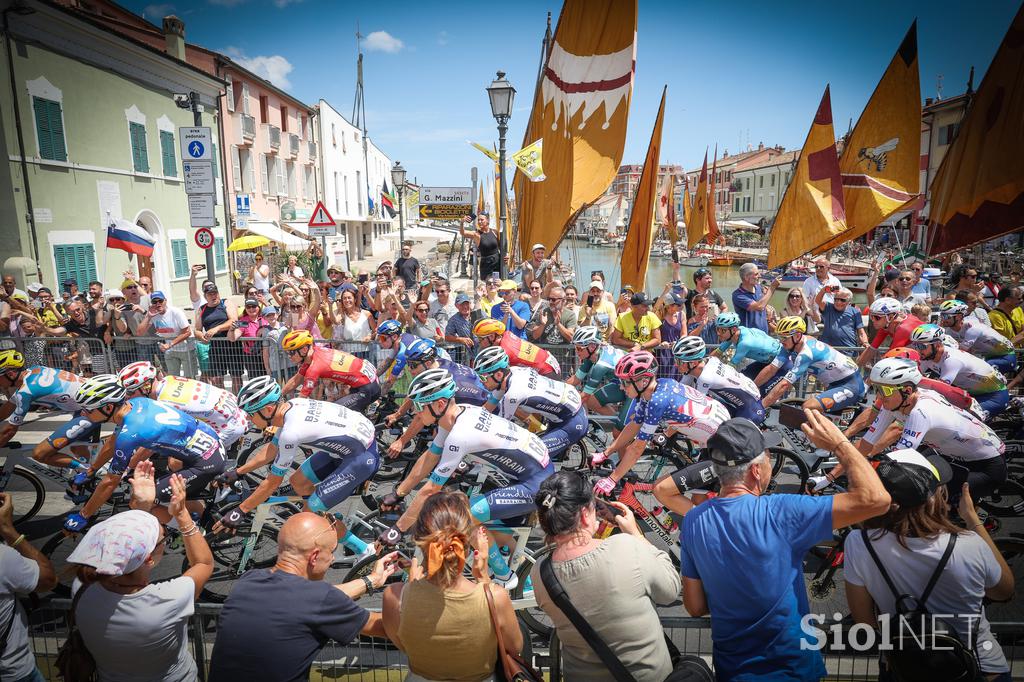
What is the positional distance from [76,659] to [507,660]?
1.83 meters

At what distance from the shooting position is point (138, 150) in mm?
19891

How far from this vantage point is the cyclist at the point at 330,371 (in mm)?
6457

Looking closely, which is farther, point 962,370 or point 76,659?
point 962,370

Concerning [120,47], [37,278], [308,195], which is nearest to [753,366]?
[37,278]

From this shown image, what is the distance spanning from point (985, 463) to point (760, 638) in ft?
10.6

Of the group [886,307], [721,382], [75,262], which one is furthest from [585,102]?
[75,262]

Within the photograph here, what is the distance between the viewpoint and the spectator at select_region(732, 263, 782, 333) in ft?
28.5

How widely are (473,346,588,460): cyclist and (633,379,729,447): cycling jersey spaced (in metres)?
0.70

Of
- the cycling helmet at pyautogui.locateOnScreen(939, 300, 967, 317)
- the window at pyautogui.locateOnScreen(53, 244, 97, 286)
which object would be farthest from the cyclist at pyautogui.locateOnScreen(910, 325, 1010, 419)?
the window at pyautogui.locateOnScreen(53, 244, 97, 286)

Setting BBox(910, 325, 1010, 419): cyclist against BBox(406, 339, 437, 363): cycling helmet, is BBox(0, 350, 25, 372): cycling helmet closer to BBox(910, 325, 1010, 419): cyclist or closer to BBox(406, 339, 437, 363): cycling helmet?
BBox(406, 339, 437, 363): cycling helmet

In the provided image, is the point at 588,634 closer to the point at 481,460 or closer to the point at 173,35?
the point at 481,460

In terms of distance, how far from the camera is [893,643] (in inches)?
99.1

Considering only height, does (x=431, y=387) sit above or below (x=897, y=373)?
below

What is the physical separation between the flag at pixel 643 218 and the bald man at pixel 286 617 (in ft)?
25.6
